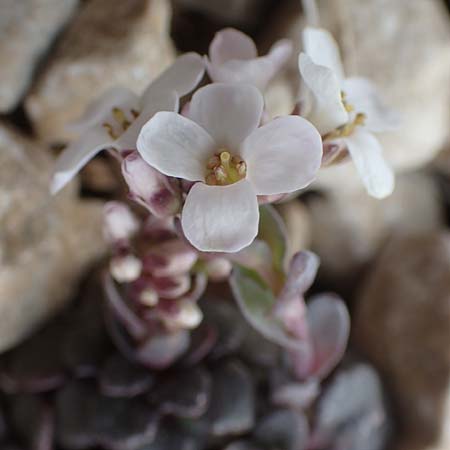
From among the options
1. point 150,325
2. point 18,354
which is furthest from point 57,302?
point 150,325

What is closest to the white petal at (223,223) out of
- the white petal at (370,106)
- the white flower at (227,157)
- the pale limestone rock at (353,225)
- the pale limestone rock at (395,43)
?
the white flower at (227,157)

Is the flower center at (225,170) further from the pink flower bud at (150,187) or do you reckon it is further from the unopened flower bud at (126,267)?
the unopened flower bud at (126,267)

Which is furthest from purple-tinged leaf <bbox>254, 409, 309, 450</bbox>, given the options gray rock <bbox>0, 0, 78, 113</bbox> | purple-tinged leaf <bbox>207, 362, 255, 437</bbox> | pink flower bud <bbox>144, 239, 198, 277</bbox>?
gray rock <bbox>0, 0, 78, 113</bbox>

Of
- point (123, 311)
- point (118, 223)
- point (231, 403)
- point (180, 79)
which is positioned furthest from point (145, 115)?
point (231, 403)

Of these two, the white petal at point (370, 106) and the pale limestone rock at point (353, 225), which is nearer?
the white petal at point (370, 106)

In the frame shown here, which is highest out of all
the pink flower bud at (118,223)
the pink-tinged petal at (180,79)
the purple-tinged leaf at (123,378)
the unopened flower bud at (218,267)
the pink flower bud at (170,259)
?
the pink-tinged petal at (180,79)

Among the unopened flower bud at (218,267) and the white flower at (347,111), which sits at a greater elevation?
the white flower at (347,111)

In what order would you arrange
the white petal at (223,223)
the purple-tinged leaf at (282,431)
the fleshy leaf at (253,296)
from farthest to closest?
the purple-tinged leaf at (282,431), the fleshy leaf at (253,296), the white petal at (223,223)

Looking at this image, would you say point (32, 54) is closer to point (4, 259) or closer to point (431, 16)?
point (4, 259)
